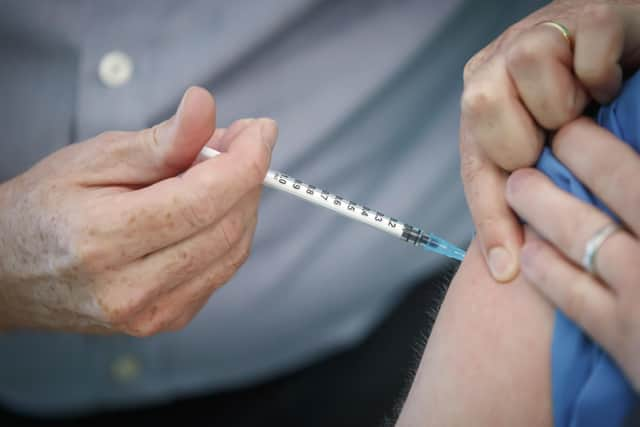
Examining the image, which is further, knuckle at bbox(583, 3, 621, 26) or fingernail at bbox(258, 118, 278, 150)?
fingernail at bbox(258, 118, 278, 150)

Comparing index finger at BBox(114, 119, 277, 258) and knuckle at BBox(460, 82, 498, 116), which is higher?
knuckle at BBox(460, 82, 498, 116)

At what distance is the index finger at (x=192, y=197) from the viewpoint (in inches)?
30.7

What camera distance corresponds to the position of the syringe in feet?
2.96

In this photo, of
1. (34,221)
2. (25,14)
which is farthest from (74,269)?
(25,14)

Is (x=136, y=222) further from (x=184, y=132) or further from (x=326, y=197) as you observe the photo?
(x=326, y=197)

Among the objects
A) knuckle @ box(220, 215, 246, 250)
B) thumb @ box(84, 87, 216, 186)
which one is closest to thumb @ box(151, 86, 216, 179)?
thumb @ box(84, 87, 216, 186)

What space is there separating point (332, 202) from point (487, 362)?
348 millimetres

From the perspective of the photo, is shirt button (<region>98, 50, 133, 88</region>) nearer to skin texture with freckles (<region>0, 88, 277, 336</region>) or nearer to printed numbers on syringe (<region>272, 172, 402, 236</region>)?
skin texture with freckles (<region>0, 88, 277, 336</region>)

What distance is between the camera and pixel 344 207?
933 millimetres

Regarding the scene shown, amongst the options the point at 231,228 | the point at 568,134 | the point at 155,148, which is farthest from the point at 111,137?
the point at 568,134

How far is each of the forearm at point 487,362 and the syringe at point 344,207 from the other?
195 mm

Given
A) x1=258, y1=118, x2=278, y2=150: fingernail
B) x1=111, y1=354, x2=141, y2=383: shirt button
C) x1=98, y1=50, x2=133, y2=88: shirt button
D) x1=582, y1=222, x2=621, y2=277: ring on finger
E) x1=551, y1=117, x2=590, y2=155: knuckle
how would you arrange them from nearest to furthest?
x1=582, y1=222, x2=621, y2=277: ring on finger, x1=551, y1=117, x2=590, y2=155: knuckle, x1=258, y1=118, x2=278, y2=150: fingernail, x1=98, y1=50, x2=133, y2=88: shirt button, x1=111, y1=354, x2=141, y2=383: shirt button

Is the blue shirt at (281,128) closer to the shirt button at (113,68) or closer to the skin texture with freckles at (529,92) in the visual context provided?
the shirt button at (113,68)

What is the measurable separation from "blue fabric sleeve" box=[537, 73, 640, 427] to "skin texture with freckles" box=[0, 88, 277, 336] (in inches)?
17.4
